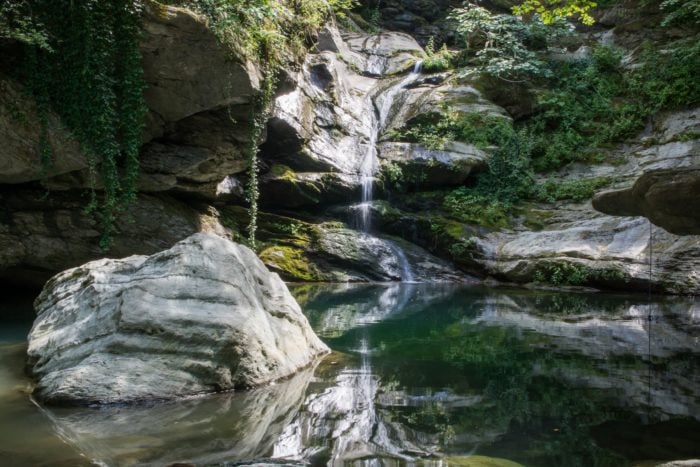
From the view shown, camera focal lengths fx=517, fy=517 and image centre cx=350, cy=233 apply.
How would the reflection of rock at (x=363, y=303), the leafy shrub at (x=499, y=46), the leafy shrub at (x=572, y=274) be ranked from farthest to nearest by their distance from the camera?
the leafy shrub at (x=499, y=46), the leafy shrub at (x=572, y=274), the reflection of rock at (x=363, y=303)

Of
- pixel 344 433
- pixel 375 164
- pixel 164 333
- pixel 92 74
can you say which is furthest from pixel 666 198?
pixel 375 164

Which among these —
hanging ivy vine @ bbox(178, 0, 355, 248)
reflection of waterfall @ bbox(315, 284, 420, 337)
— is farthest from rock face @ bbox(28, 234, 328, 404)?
hanging ivy vine @ bbox(178, 0, 355, 248)

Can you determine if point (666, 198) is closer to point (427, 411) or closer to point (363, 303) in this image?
point (427, 411)

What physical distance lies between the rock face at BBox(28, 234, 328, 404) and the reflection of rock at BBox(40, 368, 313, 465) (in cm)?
21

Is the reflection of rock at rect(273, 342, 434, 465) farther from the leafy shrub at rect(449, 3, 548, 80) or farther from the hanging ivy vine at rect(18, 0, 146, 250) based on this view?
the leafy shrub at rect(449, 3, 548, 80)

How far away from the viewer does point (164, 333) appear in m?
4.34

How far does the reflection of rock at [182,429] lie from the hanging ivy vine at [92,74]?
18.6 feet

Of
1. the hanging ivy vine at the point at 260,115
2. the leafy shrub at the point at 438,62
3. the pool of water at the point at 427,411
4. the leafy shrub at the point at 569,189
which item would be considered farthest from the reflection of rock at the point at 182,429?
the leafy shrub at the point at 438,62

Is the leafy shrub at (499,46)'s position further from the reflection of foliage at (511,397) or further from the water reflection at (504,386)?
the reflection of foliage at (511,397)

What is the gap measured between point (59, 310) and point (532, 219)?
1296 cm

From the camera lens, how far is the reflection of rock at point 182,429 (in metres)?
3.07

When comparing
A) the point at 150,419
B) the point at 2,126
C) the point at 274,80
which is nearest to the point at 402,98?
the point at 274,80

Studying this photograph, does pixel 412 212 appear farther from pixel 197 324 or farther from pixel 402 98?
pixel 197 324

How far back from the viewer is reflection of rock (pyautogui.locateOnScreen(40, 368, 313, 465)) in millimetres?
3068
